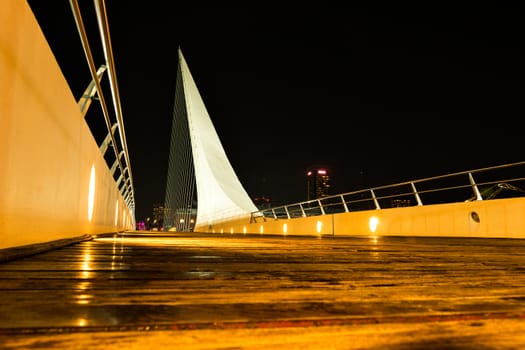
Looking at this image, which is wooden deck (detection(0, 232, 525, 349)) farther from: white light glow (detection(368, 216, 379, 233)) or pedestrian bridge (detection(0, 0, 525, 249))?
white light glow (detection(368, 216, 379, 233))

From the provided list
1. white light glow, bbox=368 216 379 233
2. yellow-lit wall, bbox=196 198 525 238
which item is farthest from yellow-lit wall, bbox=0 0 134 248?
white light glow, bbox=368 216 379 233

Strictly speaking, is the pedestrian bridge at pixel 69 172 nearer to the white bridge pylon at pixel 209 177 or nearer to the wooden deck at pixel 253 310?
the wooden deck at pixel 253 310

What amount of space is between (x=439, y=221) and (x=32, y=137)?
19.4ft

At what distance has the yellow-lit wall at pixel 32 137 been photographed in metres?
1.67

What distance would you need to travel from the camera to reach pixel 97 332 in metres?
0.61

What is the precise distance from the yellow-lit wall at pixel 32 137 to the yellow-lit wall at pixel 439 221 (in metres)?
5.19

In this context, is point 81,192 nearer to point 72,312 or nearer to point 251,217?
point 72,312

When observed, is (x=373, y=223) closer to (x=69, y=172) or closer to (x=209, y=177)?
(x=69, y=172)

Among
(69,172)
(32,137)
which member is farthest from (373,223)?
(32,137)

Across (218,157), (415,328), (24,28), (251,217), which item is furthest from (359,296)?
(218,157)

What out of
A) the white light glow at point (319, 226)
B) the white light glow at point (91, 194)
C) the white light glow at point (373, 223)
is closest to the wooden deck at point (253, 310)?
the white light glow at point (91, 194)

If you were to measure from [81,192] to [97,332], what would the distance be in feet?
11.3

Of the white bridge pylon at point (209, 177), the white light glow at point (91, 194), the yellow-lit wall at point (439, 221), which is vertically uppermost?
the white bridge pylon at point (209, 177)

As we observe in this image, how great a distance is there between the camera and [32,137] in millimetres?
2039
